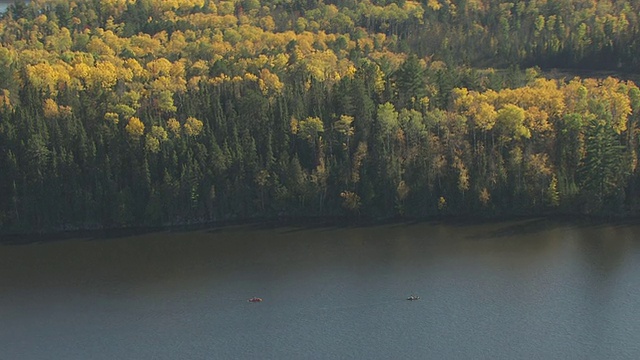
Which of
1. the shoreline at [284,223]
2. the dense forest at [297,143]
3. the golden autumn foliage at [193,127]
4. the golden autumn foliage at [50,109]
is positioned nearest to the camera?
the shoreline at [284,223]

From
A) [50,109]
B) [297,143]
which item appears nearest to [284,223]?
[297,143]

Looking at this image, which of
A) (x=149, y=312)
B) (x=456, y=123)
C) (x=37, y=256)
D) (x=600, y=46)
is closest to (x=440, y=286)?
(x=149, y=312)

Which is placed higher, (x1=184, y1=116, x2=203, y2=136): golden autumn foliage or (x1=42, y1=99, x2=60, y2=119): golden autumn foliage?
(x1=42, y1=99, x2=60, y2=119): golden autumn foliage

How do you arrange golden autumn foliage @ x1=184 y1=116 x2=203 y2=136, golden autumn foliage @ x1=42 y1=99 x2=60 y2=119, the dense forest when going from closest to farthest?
the dense forest, golden autumn foliage @ x1=184 y1=116 x2=203 y2=136, golden autumn foliage @ x1=42 y1=99 x2=60 y2=119

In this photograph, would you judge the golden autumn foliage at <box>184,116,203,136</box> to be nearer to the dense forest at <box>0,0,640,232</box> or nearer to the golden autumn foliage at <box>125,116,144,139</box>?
the dense forest at <box>0,0,640,232</box>

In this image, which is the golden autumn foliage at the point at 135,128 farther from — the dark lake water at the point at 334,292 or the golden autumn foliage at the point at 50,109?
the dark lake water at the point at 334,292

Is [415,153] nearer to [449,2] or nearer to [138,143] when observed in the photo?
[138,143]

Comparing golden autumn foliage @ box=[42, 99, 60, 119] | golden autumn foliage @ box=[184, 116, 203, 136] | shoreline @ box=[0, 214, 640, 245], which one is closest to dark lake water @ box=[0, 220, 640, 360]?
shoreline @ box=[0, 214, 640, 245]

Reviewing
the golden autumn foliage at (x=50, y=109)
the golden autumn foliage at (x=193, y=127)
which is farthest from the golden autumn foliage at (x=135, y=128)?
the golden autumn foliage at (x=50, y=109)
